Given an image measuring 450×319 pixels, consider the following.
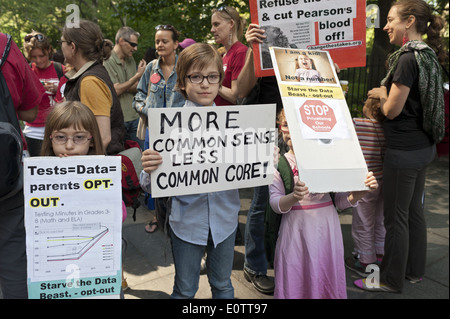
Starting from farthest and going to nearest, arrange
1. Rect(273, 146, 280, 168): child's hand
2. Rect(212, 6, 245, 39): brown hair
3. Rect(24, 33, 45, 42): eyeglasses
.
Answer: Rect(24, 33, 45, 42): eyeglasses, Rect(212, 6, 245, 39): brown hair, Rect(273, 146, 280, 168): child's hand

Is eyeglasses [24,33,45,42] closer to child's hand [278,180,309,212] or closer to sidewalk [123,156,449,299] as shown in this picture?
sidewalk [123,156,449,299]

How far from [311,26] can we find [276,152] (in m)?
0.90

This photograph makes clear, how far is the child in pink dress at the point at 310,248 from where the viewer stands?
2238 mm

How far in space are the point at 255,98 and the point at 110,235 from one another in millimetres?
1573

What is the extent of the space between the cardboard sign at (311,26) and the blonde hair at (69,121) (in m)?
1.11

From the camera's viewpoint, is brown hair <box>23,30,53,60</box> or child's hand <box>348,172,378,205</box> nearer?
child's hand <box>348,172,378,205</box>

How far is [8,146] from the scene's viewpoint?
5.64ft

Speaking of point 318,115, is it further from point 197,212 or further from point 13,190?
point 13,190

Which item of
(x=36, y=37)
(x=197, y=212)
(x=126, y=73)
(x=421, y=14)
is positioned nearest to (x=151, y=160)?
(x=197, y=212)

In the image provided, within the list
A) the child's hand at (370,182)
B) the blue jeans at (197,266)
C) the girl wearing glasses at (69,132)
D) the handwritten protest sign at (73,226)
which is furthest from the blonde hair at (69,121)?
the child's hand at (370,182)

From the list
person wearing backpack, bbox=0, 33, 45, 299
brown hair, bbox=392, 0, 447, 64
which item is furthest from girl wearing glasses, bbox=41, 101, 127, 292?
brown hair, bbox=392, 0, 447, 64

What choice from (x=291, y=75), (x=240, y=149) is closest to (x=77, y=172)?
(x=240, y=149)

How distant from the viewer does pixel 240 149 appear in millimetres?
1929

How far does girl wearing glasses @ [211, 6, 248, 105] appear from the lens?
9.71 feet
